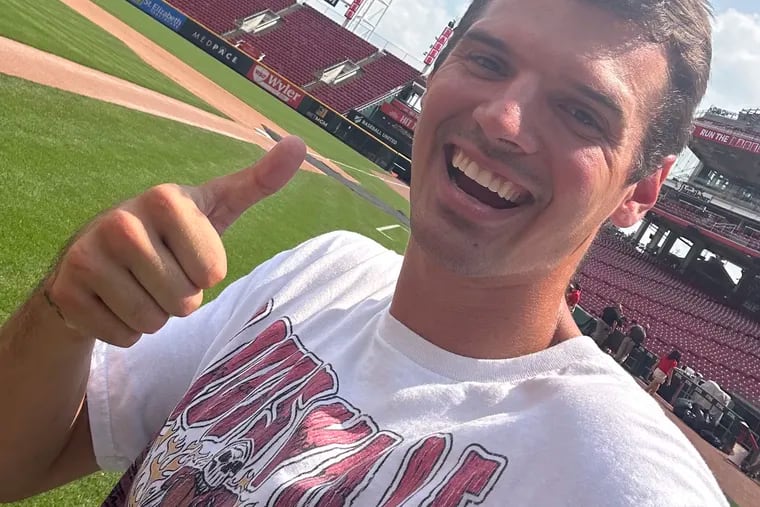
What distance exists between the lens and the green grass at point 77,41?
10.4 meters

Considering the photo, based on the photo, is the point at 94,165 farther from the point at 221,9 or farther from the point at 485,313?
the point at 221,9

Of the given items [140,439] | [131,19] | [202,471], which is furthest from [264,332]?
[131,19]

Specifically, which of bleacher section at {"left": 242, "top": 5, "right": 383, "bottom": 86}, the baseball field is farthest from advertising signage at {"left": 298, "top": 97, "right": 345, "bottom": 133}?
the baseball field

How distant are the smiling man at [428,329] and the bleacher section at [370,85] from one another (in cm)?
3545

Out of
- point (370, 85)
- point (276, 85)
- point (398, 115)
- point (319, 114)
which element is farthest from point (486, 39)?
point (370, 85)

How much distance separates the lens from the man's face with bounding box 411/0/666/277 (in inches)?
58.9

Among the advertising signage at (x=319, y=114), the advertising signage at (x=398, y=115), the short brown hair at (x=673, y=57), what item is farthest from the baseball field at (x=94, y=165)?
the advertising signage at (x=398, y=115)

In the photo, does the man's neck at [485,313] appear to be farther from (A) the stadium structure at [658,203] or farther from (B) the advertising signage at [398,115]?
(B) the advertising signage at [398,115]

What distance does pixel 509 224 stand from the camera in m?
1.52

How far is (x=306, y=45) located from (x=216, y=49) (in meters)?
10.4

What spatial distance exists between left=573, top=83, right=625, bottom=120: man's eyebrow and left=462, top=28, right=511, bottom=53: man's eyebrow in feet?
0.64

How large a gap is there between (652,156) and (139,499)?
A: 1.50 m

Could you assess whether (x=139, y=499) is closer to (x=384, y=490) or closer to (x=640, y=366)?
(x=384, y=490)

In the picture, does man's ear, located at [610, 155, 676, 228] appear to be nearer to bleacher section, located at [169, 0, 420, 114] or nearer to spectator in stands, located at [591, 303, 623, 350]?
spectator in stands, located at [591, 303, 623, 350]
